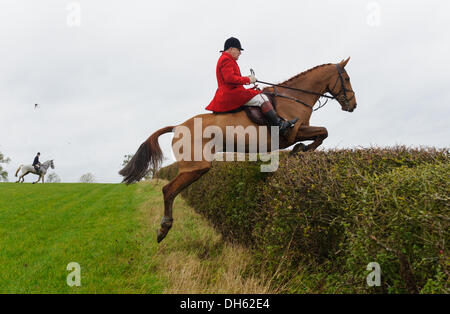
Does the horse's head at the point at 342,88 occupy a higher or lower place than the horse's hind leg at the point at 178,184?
higher

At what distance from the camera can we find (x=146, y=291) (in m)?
3.37

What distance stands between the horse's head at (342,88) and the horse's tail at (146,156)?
322cm

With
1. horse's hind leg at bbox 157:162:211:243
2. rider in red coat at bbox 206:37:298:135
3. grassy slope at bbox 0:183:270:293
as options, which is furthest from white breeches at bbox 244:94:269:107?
grassy slope at bbox 0:183:270:293

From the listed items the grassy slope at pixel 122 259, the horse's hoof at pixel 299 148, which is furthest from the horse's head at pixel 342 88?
the grassy slope at pixel 122 259

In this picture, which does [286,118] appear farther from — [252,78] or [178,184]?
[178,184]

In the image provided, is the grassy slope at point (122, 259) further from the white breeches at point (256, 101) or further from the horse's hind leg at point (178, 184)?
the white breeches at point (256, 101)

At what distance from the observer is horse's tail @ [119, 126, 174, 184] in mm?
4934

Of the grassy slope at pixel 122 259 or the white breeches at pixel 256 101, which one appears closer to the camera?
the grassy slope at pixel 122 259

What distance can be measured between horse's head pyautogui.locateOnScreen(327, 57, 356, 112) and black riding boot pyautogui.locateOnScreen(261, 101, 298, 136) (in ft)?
5.03

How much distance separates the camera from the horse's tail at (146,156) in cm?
493

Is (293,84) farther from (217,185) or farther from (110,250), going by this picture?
(110,250)

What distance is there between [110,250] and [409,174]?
500 cm

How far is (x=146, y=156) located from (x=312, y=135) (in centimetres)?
294

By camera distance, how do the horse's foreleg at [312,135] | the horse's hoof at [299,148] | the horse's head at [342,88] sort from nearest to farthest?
the horse's foreleg at [312,135], the horse's hoof at [299,148], the horse's head at [342,88]
